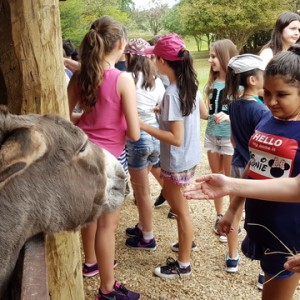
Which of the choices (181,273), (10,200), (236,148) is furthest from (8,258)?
(181,273)

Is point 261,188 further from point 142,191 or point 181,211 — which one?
point 142,191

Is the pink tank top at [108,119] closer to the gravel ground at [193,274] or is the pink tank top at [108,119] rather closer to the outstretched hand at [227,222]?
the outstretched hand at [227,222]

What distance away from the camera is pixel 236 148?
314cm

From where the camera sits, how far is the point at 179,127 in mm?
3062

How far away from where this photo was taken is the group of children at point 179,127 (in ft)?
6.68

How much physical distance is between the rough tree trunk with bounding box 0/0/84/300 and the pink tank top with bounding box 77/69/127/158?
1.63 ft

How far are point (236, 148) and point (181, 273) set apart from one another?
50.0 inches

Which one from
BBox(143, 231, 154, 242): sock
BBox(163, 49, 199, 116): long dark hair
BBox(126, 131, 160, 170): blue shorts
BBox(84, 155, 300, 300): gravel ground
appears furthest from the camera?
BBox(143, 231, 154, 242): sock

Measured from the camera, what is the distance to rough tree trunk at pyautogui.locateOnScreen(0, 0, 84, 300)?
2.13 m

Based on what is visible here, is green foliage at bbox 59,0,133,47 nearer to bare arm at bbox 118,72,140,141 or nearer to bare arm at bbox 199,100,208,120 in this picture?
bare arm at bbox 199,100,208,120

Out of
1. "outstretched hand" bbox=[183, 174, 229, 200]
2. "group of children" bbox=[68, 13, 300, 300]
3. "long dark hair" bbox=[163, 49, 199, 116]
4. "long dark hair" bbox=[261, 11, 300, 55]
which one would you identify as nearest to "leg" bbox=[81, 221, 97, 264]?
"group of children" bbox=[68, 13, 300, 300]

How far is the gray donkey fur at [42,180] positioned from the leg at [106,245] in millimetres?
811

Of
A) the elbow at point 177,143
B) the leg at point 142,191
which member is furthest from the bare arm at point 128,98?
the leg at point 142,191

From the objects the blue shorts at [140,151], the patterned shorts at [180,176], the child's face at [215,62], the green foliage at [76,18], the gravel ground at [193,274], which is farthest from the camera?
the green foliage at [76,18]
